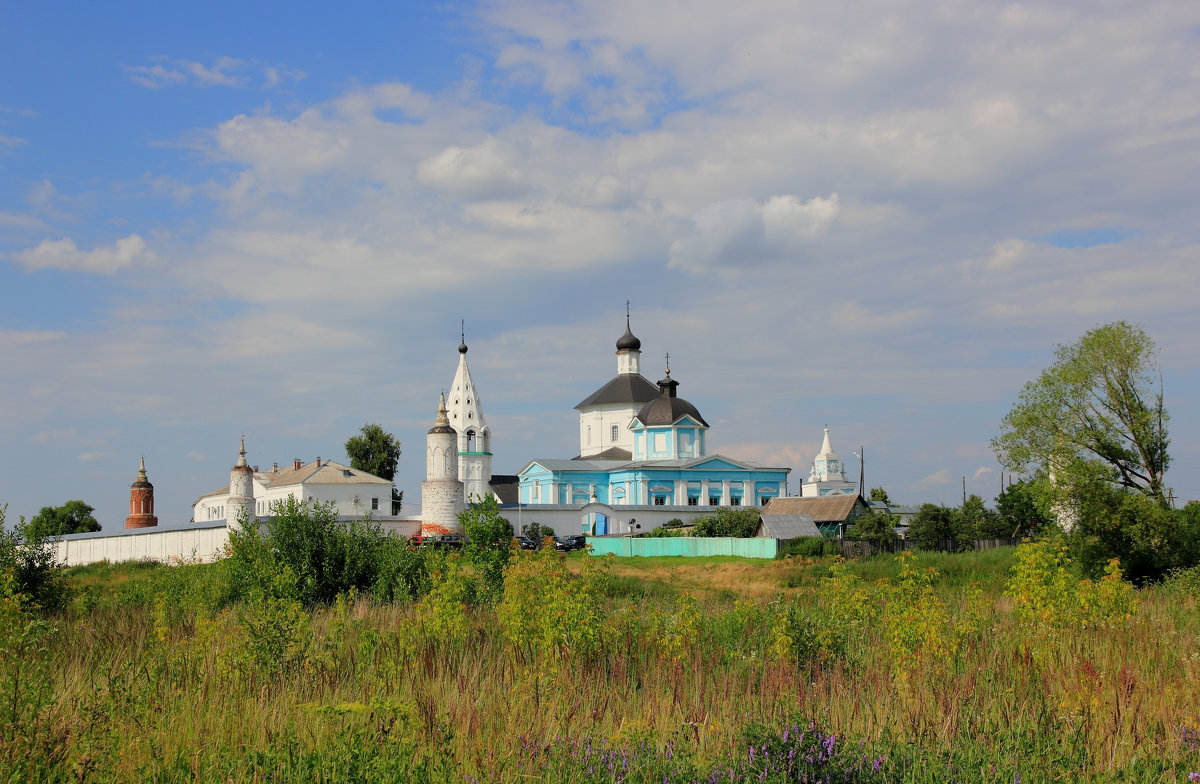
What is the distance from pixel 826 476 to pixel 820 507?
81.2 ft

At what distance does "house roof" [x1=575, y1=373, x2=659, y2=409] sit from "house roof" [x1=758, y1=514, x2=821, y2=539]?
32637 millimetres

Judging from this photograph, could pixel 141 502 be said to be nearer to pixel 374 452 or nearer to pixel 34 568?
pixel 374 452

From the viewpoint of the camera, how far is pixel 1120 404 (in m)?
31.5

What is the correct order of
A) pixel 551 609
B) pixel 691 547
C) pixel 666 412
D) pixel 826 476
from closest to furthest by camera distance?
1. pixel 551 609
2. pixel 691 547
3. pixel 666 412
4. pixel 826 476

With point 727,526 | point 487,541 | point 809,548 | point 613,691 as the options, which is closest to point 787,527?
point 809,548

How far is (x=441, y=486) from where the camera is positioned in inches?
1815

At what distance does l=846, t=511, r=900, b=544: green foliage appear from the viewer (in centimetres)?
3831

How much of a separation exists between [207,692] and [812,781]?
4085 millimetres

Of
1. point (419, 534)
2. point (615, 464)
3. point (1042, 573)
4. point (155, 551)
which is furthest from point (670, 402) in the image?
point (1042, 573)

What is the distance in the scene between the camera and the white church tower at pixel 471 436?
68500mm

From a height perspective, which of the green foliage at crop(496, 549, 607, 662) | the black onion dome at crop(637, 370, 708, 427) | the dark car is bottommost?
the dark car

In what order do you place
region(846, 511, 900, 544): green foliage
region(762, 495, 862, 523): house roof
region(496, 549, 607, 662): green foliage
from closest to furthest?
region(496, 549, 607, 662): green foliage < region(846, 511, 900, 544): green foliage < region(762, 495, 862, 523): house roof

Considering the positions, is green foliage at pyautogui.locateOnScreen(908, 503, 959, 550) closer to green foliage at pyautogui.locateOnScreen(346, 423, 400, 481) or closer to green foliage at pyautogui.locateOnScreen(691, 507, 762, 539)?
green foliage at pyautogui.locateOnScreen(691, 507, 762, 539)

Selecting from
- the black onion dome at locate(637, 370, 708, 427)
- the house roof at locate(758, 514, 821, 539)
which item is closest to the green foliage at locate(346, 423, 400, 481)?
the black onion dome at locate(637, 370, 708, 427)
